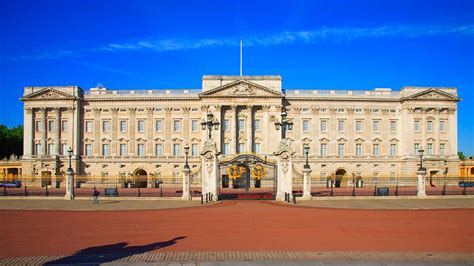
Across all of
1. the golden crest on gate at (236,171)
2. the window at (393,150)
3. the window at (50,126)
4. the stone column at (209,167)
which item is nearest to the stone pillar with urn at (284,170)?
the golden crest on gate at (236,171)

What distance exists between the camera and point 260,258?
44.8ft

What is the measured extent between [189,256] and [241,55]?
52.9m

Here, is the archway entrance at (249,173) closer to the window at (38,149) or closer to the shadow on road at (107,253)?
the shadow on road at (107,253)

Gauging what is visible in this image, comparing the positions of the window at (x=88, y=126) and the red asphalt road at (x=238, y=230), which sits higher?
the window at (x=88, y=126)

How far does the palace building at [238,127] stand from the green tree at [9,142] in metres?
31.6

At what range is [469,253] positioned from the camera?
568 inches

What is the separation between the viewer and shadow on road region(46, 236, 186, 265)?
43.8 feet

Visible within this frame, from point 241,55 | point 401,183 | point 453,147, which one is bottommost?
point 401,183

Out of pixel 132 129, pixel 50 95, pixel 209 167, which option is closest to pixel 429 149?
pixel 209 167

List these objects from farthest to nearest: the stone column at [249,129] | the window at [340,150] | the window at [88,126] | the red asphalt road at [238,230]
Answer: the window at [88,126] < the window at [340,150] < the stone column at [249,129] < the red asphalt road at [238,230]

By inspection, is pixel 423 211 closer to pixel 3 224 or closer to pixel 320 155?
pixel 3 224

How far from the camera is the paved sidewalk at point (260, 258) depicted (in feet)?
43.3

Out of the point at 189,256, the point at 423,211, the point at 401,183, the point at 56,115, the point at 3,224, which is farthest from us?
the point at 56,115

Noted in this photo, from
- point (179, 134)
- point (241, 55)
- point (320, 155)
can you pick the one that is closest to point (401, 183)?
point (320, 155)
